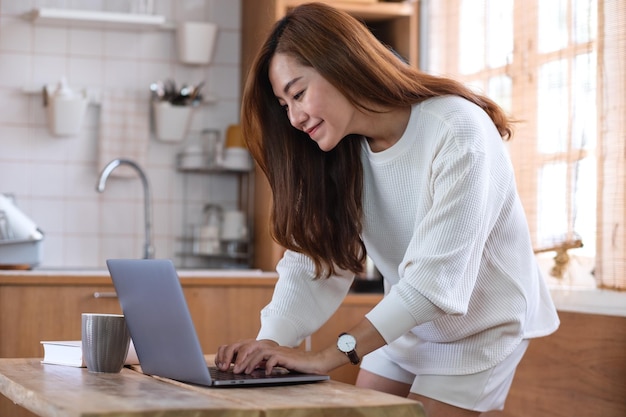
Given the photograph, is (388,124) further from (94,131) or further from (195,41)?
(94,131)

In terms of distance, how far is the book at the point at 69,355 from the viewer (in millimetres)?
1636

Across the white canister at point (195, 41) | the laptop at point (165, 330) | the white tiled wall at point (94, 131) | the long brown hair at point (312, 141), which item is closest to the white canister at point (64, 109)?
the white tiled wall at point (94, 131)

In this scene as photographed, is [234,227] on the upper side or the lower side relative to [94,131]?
lower

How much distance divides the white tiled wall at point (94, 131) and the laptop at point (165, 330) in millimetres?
2349

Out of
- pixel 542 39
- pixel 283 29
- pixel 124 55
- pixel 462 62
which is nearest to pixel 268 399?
pixel 283 29

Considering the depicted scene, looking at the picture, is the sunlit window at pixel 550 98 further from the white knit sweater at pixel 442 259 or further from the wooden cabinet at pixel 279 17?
the white knit sweater at pixel 442 259

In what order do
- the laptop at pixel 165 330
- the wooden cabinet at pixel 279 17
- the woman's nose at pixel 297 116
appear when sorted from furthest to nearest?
the wooden cabinet at pixel 279 17, the woman's nose at pixel 297 116, the laptop at pixel 165 330

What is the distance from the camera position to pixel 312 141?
193cm

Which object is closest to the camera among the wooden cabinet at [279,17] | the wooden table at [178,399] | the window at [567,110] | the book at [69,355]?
the wooden table at [178,399]

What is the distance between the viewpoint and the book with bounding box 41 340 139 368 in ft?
5.37

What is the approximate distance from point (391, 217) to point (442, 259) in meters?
0.29

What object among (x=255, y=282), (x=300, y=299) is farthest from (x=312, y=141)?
(x=255, y=282)

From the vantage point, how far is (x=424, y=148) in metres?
1.71

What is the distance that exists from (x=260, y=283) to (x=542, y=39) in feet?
4.12
